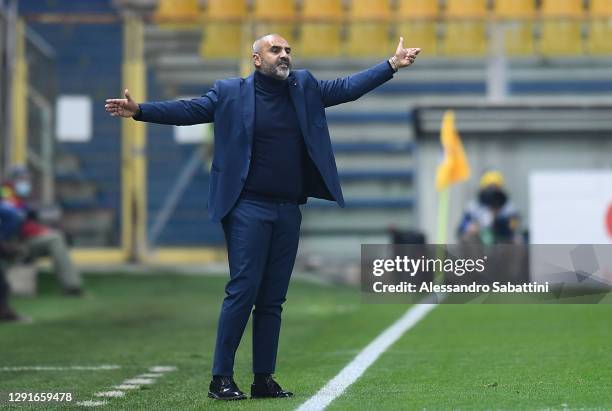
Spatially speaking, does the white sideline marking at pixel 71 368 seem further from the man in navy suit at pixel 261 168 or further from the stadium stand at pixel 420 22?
the stadium stand at pixel 420 22

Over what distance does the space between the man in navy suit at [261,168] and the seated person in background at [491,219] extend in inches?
423

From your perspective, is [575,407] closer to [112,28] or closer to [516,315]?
[516,315]

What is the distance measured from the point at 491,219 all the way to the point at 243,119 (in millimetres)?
11585

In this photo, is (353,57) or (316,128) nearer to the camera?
(316,128)

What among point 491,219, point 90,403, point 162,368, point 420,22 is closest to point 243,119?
point 90,403

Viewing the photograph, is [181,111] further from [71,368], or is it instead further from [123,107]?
[71,368]

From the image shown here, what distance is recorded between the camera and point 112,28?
2345 cm

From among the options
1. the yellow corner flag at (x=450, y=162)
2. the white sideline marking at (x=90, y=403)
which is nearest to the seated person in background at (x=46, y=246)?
the yellow corner flag at (x=450, y=162)

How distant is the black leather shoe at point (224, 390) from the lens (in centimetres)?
751

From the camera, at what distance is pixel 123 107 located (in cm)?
749

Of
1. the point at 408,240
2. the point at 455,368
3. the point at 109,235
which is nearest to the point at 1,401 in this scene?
the point at 455,368

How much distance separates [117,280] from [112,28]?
4.43 meters

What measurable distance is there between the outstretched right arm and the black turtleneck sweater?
24 cm

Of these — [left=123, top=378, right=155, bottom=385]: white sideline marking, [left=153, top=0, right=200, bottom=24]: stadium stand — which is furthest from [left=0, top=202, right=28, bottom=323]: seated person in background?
[left=153, top=0, right=200, bottom=24]: stadium stand
